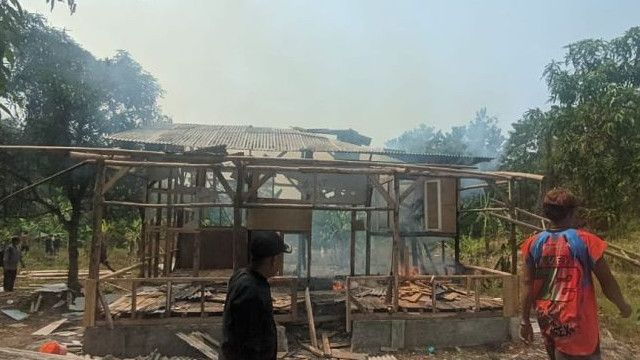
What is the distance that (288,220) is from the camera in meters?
9.50

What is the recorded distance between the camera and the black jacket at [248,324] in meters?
2.86

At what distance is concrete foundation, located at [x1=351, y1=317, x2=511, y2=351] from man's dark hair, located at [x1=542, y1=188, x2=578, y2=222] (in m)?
5.77

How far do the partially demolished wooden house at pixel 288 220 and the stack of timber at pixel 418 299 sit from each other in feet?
0.11

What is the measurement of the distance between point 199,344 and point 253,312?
5541 mm

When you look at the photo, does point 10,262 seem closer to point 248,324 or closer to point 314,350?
point 314,350

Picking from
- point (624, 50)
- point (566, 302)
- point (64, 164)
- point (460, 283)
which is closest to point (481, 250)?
point (460, 283)

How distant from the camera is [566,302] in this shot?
10.3 ft

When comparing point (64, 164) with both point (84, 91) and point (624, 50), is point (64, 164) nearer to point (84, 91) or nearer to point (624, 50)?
point (84, 91)

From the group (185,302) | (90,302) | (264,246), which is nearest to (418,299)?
(185,302)

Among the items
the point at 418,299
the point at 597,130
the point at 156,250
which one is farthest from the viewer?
the point at 597,130

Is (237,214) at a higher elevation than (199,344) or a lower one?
higher

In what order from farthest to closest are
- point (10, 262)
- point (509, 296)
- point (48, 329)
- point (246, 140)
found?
point (10, 262) → point (246, 140) → point (48, 329) → point (509, 296)

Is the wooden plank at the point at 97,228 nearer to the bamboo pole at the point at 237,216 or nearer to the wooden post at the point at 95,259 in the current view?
the wooden post at the point at 95,259

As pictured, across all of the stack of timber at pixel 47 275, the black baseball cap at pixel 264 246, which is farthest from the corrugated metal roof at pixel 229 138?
the black baseball cap at pixel 264 246
